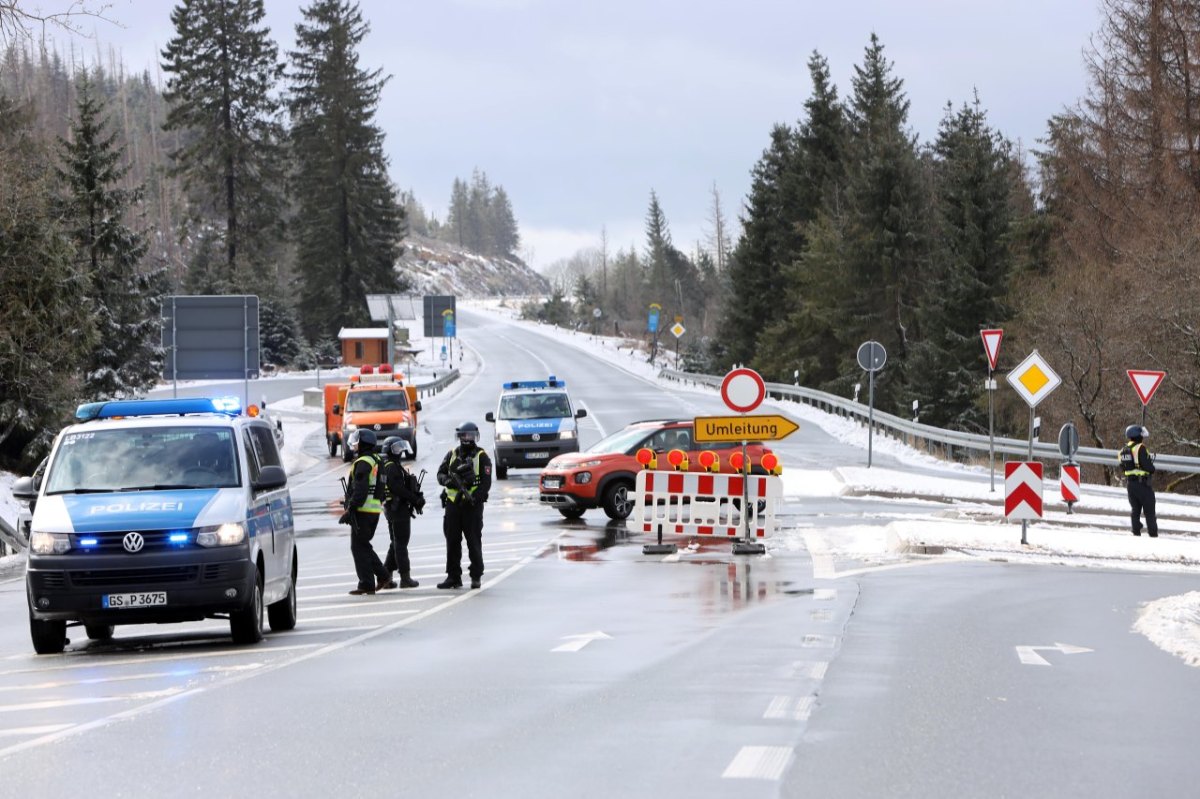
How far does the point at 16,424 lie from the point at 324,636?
27.2 meters

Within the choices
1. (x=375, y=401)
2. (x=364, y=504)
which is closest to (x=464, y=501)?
(x=364, y=504)

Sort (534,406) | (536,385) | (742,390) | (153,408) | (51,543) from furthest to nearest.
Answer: (536,385) → (534,406) → (742,390) → (153,408) → (51,543)

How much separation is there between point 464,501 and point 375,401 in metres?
26.3

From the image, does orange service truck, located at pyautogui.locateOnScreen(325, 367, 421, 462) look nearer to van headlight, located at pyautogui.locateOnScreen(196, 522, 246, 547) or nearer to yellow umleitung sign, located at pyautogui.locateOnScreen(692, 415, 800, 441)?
yellow umleitung sign, located at pyautogui.locateOnScreen(692, 415, 800, 441)

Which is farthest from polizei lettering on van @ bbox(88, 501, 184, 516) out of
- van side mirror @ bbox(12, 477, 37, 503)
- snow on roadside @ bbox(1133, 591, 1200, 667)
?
snow on roadside @ bbox(1133, 591, 1200, 667)

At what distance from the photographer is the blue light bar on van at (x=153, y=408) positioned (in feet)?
45.6

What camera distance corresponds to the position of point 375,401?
42969 mm

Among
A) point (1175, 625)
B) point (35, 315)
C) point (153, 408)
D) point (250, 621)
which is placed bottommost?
point (1175, 625)

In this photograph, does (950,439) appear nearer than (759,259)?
Yes

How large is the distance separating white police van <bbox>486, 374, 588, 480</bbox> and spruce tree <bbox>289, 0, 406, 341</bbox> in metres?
66.4

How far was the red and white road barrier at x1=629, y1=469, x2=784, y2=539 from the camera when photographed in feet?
70.9

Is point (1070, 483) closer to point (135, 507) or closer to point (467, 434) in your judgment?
point (467, 434)

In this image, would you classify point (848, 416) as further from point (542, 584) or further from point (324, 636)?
point (324, 636)

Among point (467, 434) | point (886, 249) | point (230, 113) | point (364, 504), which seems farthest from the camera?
point (230, 113)
